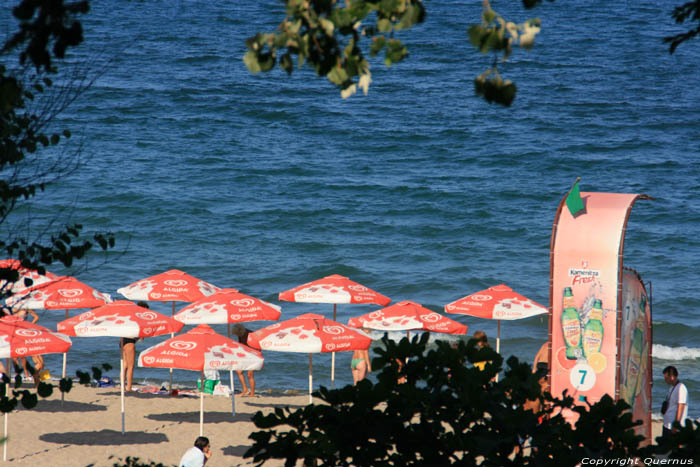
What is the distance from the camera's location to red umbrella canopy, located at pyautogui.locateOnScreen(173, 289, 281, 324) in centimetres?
Answer: 1305

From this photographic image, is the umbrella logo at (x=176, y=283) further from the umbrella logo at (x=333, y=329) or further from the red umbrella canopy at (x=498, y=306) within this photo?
the red umbrella canopy at (x=498, y=306)

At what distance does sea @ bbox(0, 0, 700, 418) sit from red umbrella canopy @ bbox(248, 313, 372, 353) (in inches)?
180

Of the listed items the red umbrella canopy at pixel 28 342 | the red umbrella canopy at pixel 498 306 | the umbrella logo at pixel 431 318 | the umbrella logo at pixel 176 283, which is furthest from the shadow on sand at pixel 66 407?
the red umbrella canopy at pixel 498 306

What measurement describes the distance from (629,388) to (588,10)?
60.7m

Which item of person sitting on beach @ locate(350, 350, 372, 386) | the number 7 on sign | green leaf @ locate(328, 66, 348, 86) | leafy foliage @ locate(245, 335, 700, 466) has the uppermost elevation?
green leaf @ locate(328, 66, 348, 86)

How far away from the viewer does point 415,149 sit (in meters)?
40.8

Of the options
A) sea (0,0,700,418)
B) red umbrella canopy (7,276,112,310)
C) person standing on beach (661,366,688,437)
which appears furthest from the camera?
sea (0,0,700,418)

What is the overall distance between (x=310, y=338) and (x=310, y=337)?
0.01 meters

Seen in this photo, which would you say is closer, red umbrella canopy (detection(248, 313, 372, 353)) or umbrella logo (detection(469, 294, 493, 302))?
red umbrella canopy (detection(248, 313, 372, 353))

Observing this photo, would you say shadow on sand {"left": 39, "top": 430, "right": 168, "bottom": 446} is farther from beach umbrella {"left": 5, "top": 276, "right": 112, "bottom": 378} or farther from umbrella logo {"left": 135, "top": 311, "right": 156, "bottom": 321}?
beach umbrella {"left": 5, "top": 276, "right": 112, "bottom": 378}

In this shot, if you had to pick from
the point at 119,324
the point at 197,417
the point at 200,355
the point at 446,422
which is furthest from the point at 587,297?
the point at 197,417

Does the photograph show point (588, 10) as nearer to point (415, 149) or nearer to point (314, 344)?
point (415, 149)

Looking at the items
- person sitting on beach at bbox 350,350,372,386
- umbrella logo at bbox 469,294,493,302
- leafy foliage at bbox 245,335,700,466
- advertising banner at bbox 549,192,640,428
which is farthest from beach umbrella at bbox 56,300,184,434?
leafy foliage at bbox 245,335,700,466

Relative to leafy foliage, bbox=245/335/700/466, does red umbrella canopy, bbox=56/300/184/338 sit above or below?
below
